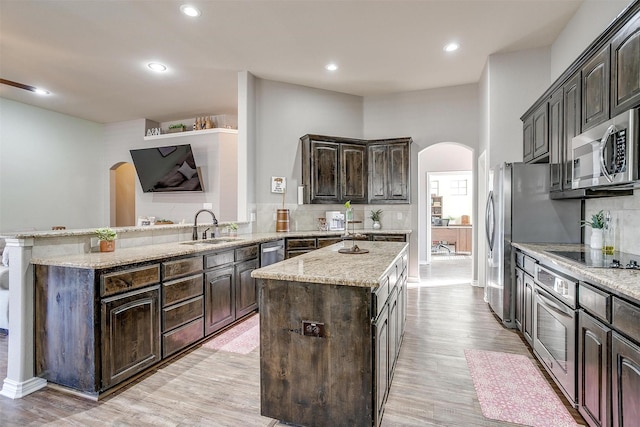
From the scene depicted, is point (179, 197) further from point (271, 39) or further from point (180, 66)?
point (271, 39)

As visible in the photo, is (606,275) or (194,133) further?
(194,133)

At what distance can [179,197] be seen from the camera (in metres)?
6.66

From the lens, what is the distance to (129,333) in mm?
2275

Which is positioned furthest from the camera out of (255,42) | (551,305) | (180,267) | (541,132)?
(255,42)

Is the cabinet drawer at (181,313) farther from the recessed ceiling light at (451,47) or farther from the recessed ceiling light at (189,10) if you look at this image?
the recessed ceiling light at (451,47)

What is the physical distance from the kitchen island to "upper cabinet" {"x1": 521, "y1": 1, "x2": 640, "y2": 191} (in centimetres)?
189

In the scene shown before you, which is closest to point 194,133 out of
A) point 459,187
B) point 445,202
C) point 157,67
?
point 157,67

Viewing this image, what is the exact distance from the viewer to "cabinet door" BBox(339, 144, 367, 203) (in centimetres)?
524

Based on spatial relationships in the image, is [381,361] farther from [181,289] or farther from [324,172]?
[324,172]

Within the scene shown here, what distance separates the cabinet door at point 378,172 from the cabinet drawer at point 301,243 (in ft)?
4.70

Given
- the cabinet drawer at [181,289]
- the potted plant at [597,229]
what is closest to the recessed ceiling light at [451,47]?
the potted plant at [597,229]

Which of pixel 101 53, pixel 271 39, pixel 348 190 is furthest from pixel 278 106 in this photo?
pixel 101 53

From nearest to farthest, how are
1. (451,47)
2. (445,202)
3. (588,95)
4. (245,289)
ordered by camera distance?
(588,95)
(245,289)
(451,47)
(445,202)

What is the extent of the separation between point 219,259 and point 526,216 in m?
3.14
